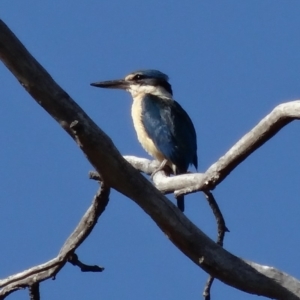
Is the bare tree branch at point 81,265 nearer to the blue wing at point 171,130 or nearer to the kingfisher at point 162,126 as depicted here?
the kingfisher at point 162,126

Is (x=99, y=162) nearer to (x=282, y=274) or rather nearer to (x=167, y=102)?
(x=282, y=274)

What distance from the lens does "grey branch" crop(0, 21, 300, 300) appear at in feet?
12.3

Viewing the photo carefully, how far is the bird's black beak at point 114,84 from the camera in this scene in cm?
920

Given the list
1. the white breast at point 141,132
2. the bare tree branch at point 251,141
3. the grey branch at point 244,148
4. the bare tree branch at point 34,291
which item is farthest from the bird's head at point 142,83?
the bare tree branch at point 34,291

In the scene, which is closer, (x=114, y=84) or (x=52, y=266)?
(x=52, y=266)

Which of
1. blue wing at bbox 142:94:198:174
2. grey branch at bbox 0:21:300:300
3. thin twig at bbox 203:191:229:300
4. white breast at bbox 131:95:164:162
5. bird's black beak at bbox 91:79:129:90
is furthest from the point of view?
bird's black beak at bbox 91:79:129:90

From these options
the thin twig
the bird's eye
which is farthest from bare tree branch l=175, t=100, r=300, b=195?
the bird's eye

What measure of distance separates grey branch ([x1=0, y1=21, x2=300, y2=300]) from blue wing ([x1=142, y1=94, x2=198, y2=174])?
11.0 feet

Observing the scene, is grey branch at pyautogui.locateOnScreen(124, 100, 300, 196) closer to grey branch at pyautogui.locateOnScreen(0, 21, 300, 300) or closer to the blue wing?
grey branch at pyautogui.locateOnScreen(0, 21, 300, 300)

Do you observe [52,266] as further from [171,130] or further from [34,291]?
[171,130]

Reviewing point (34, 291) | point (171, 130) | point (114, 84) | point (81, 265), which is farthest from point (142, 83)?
point (34, 291)

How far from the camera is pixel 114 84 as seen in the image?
925cm

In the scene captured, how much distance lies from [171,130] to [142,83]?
1.31 metres

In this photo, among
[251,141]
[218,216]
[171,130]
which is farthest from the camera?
[171,130]
